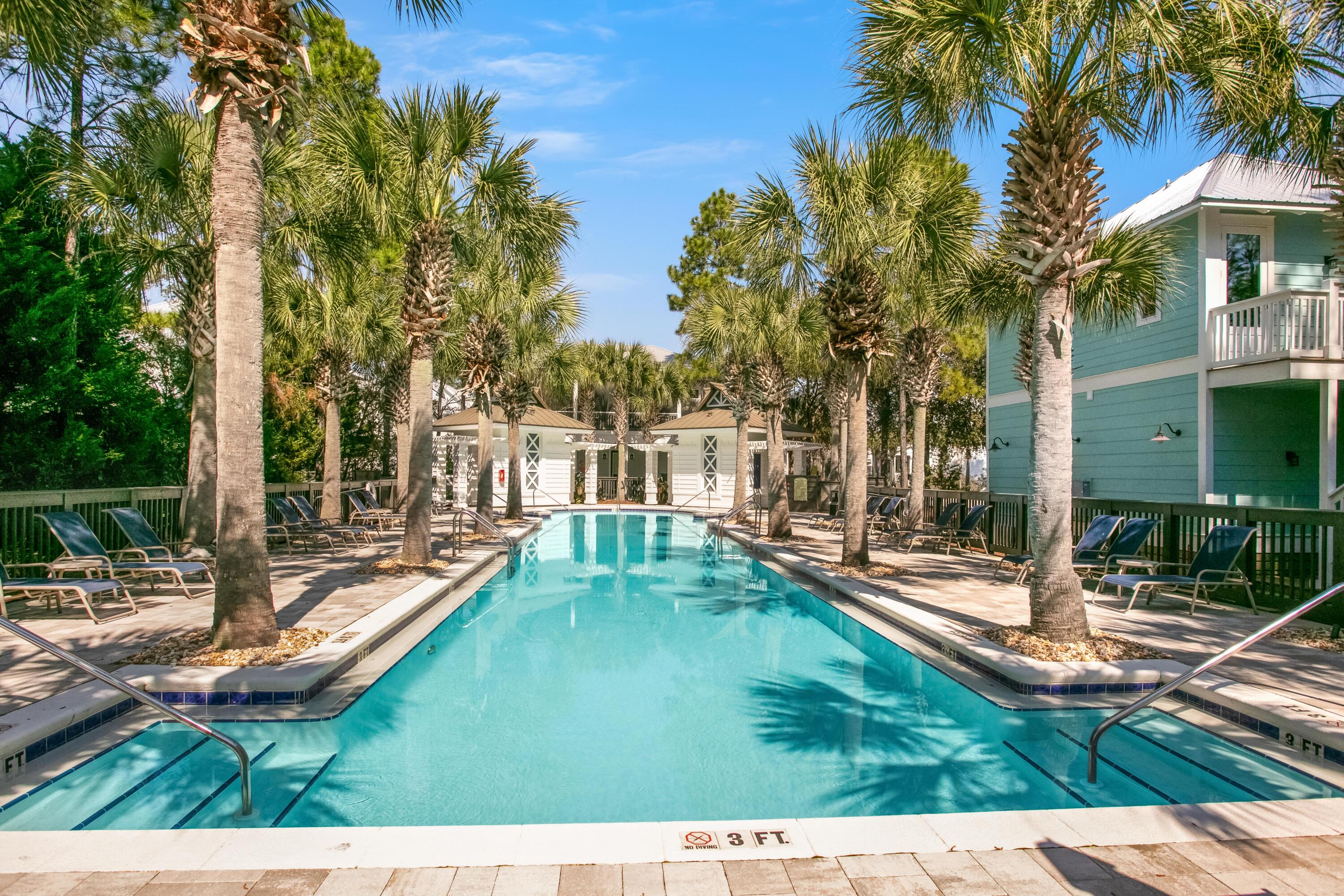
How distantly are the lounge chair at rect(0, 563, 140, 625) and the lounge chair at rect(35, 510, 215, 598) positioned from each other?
306mm

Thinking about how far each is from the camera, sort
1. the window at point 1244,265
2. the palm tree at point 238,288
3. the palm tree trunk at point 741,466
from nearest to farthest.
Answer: the palm tree at point 238,288 < the window at point 1244,265 < the palm tree trunk at point 741,466

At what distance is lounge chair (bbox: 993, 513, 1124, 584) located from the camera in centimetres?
1038

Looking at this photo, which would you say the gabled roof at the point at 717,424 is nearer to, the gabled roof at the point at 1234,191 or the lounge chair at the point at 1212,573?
the gabled roof at the point at 1234,191

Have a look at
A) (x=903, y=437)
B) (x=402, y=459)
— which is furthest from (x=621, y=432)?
(x=903, y=437)

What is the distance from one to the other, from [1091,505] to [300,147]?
1261cm

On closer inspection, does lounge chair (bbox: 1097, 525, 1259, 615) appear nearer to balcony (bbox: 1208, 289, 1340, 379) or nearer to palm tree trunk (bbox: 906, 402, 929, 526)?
balcony (bbox: 1208, 289, 1340, 379)

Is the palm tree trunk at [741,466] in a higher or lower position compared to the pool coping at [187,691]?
higher

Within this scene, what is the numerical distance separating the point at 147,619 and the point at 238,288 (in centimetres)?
367

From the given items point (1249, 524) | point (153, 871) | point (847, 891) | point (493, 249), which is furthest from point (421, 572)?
point (1249, 524)

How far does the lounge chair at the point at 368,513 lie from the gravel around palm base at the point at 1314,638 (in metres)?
13.7

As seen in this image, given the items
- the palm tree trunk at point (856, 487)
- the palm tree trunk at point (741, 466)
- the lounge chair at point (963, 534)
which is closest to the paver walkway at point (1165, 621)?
the palm tree trunk at point (856, 487)

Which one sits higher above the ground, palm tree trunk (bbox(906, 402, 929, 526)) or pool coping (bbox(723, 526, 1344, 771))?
palm tree trunk (bbox(906, 402, 929, 526))

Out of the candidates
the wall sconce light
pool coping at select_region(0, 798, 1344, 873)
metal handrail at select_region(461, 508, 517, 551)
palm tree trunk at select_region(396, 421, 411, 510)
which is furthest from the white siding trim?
palm tree trunk at select_region(396, 421, 411, 510)

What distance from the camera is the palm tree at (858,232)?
10766 mm
